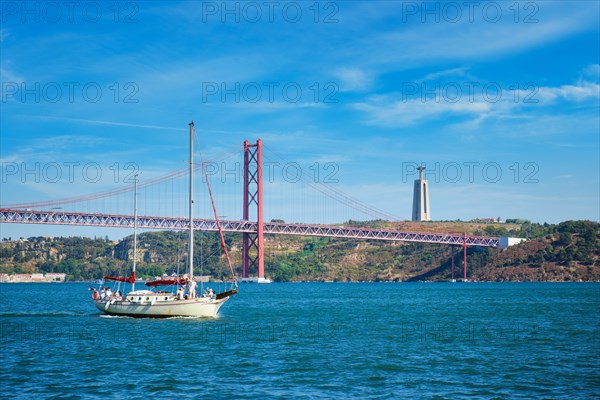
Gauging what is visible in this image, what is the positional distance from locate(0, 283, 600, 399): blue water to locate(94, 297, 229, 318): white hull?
Result: 0.76 metres

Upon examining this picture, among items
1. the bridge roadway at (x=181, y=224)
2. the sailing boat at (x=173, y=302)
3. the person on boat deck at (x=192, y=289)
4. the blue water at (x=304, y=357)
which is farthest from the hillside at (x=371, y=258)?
the blue water at (x=304, y=357)

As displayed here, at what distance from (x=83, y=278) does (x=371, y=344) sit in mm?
153333

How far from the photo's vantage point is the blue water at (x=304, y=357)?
2078 centimetres

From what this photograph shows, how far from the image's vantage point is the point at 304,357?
26.8m

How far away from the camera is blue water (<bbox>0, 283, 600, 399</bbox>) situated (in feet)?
68.2

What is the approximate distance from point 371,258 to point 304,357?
450ft

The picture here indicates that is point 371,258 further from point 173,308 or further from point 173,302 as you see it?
point 173,302

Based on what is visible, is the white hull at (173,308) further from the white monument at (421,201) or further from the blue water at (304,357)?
the white monument at (421,201)

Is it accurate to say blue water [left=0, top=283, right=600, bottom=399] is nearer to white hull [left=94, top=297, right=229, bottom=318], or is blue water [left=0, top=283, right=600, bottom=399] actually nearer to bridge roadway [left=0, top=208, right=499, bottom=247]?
white hull [left=94, top=297, right=229, bottom=318]

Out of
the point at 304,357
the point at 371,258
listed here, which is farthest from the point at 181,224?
the point at 304,357

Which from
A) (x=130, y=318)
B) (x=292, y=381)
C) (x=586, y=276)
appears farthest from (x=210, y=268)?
(x=292, y=381)

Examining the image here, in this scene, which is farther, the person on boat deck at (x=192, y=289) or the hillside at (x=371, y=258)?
the hillside at (x=371, y=258)

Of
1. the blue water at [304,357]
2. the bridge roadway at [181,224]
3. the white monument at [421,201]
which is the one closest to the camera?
the blue water at [304,357]

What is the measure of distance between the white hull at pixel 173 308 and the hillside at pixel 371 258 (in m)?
71.0
